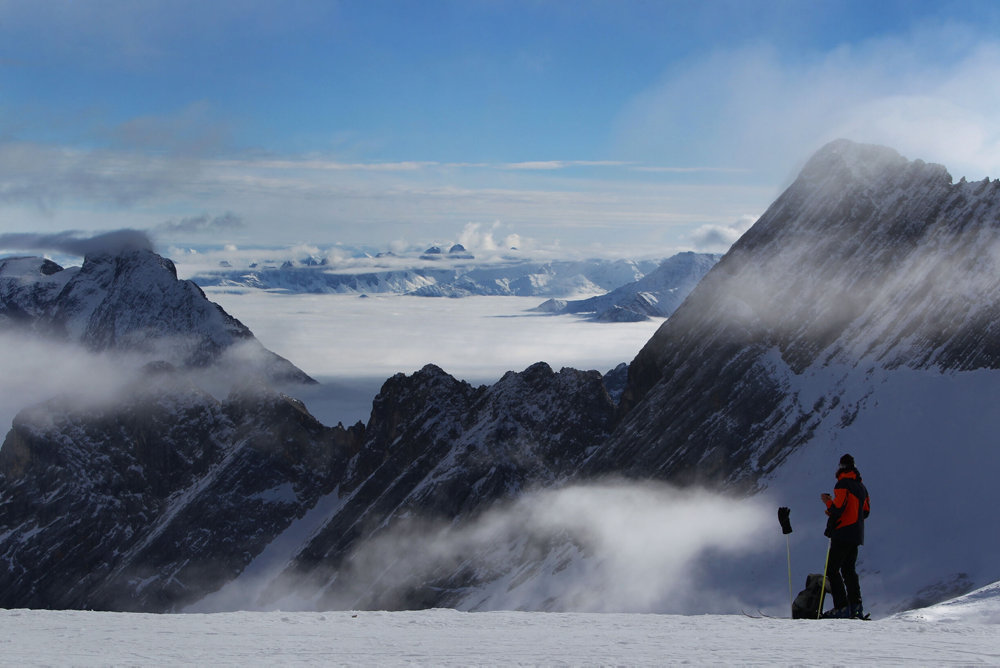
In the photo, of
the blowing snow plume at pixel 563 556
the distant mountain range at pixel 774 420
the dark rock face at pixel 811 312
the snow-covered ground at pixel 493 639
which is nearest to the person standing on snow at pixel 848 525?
the snow-covered ground at pixel 493 639

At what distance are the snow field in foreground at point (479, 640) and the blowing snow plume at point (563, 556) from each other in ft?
206

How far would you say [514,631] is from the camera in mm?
22141

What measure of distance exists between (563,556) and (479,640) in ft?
327

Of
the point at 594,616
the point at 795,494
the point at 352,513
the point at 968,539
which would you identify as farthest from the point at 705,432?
the point at 594,616

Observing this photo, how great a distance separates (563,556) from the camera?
118m

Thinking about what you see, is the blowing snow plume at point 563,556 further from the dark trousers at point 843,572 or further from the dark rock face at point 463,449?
the dark trousers at point 843,572

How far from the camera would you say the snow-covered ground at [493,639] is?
1850 centimetres

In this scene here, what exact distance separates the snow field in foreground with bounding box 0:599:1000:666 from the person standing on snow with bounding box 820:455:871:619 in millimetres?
1787

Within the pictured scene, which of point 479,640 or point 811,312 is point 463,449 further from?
point 479,640

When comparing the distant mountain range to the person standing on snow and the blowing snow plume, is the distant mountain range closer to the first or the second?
the blowing snow plume

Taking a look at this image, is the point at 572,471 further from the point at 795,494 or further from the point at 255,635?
the point at 255,635

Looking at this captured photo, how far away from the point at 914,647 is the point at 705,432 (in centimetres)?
9859

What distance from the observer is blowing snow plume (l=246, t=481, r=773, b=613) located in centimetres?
9231

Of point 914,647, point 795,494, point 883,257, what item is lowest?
point 795,494
